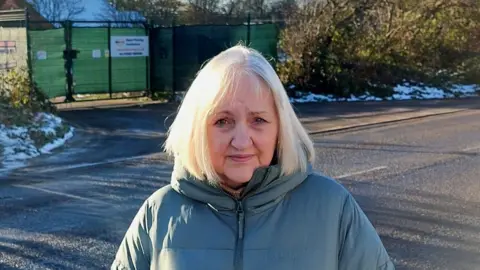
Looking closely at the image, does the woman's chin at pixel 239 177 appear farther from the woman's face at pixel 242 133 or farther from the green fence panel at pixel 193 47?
the green fence panel at pixel 193 47

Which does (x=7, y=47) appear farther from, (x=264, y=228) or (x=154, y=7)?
(x=154, y=7)

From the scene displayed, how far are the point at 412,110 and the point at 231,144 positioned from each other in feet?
57.7

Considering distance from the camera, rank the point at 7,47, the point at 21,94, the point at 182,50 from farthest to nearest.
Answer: the point at 182,50, the point at 7,47, the point at 21,94

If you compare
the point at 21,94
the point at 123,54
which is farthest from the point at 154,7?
the point at 21,94

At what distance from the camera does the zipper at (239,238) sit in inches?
75.8

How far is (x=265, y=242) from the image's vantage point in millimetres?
1949

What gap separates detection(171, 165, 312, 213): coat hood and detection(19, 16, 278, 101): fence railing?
15.5 metres

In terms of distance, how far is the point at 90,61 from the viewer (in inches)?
Result: 707

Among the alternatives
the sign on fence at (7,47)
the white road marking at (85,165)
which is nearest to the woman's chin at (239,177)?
the white road marking at (85,165)

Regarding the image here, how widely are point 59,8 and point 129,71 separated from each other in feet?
88.8

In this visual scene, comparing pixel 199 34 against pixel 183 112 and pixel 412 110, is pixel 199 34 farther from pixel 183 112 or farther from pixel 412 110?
pixel 183 112

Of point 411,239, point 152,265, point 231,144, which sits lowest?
point 411,239

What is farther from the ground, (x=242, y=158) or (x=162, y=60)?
(x=242, y=158)

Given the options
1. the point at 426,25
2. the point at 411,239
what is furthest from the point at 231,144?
the point at 426,25
